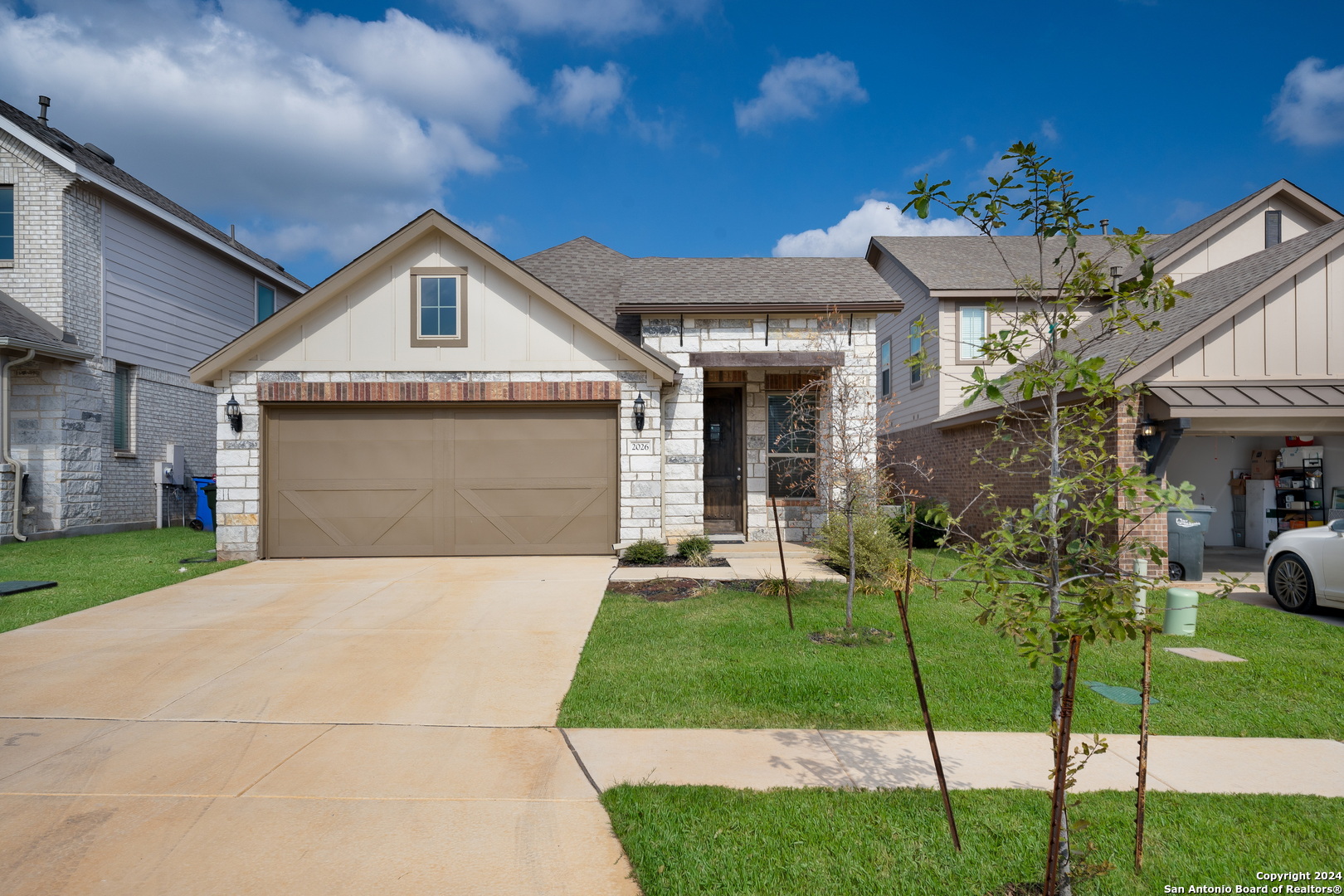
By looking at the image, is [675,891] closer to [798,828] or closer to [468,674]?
[798,828]

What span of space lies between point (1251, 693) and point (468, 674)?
5.80 meters

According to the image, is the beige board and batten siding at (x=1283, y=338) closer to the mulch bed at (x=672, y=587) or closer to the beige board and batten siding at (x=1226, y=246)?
the mulch bed at (x=672, y=587)

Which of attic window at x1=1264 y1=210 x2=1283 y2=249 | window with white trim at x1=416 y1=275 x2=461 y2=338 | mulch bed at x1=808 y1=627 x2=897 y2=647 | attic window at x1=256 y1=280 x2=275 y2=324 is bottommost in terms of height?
mulch bed at x1=808 y1=627 x2=897 y2=647

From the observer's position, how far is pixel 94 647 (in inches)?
250

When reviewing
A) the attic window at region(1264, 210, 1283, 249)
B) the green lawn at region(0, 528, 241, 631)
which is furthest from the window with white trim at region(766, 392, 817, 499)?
the attic window at region(1264, 210, 1283, 249)

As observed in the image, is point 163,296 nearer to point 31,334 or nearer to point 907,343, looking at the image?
point 31,334

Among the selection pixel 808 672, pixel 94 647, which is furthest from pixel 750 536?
pixel 94 647

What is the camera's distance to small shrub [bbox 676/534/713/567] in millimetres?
10836

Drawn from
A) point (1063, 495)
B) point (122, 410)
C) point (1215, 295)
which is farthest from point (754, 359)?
point (122, 410)

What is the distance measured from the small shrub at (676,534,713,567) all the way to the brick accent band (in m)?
2.53

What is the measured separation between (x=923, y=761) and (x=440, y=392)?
932 centimetres

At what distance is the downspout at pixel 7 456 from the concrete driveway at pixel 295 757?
815 centimetres

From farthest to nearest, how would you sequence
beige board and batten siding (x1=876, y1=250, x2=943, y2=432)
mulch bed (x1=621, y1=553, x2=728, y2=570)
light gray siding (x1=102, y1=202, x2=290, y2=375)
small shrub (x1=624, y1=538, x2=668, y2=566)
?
1. beige board and batten siding (x1=876, y1=250, x2=943, y2=432)
2. light gray siding (x1=102, y1=202, x2=290, y2=375)
3. small shrub (x1=624, y1=538, x2=668, y2=566)
4. mulch bed (x1=621, y1=553, x2=728, y2=570)

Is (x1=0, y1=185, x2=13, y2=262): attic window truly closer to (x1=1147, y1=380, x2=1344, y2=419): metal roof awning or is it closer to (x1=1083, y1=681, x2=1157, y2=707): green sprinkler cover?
(x1=1083, y1=681, x2=1157, y2=707): green sprinkler cover
